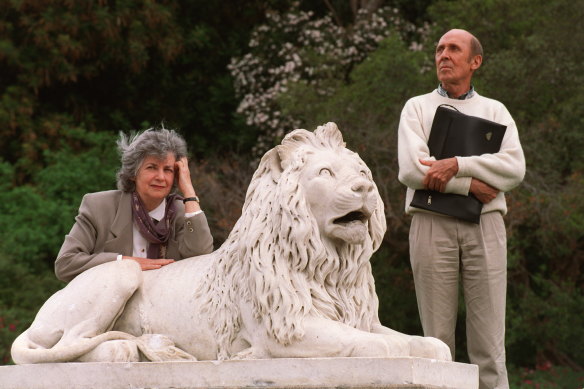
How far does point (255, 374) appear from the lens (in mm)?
5312

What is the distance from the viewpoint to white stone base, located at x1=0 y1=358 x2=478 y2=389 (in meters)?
5.15

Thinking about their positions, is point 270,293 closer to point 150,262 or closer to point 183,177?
point 150,262

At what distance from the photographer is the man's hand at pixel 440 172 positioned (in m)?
6.62

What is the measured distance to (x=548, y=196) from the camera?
1377 centimetres

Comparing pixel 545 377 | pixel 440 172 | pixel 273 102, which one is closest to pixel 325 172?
pixel 440 172

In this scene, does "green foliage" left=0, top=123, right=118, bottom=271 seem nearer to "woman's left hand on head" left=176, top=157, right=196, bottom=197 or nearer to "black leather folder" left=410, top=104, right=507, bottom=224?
"woman's left hand on head" left=176, top=157, right=196, bottom=197

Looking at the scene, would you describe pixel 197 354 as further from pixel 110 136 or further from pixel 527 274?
pixel 110 136

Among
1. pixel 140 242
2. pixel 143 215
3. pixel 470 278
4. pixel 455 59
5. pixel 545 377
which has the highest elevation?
pixel 455 59

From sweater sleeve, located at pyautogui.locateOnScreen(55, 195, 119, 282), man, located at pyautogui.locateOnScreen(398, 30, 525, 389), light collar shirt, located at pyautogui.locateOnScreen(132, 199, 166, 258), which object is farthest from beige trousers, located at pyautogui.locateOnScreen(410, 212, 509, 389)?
sweater sleeve, located at pyautogui.locateOnScreen(55, 195, 119, 282)

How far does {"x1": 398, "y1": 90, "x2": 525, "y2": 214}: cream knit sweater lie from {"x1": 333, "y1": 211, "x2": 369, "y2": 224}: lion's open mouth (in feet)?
3.80

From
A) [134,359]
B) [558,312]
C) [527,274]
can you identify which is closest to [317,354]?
[134,359]

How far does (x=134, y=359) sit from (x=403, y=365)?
1.28 metres

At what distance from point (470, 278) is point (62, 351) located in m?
2.30

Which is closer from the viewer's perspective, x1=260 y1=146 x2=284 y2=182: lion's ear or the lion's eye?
the lion's eye
